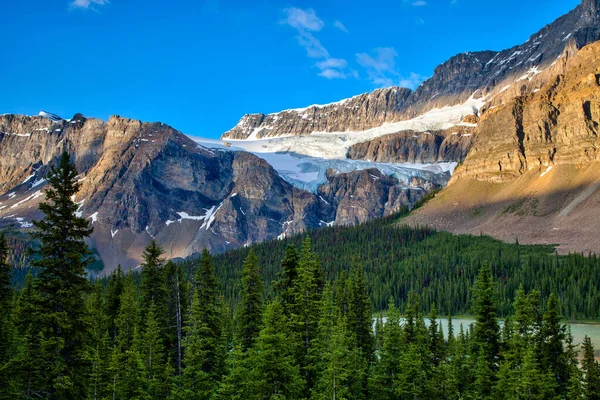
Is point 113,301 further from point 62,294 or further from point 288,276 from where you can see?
point 62,294

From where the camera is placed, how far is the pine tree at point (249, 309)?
36781 mm

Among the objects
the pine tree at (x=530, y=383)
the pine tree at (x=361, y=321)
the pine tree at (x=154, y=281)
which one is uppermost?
the pine tree at (x=154, y=281)

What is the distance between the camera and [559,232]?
175000 mm

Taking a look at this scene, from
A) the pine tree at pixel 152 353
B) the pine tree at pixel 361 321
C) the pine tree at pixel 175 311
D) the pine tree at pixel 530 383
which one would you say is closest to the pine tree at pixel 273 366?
the pine tree at pixel 152 353

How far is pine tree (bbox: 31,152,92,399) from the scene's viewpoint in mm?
24031

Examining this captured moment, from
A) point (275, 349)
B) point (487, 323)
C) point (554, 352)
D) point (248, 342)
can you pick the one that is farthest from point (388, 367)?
point (554, 352)

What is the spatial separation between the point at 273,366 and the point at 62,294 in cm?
1136

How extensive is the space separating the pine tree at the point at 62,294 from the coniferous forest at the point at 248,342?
0.21 feet

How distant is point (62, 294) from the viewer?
24.9 m

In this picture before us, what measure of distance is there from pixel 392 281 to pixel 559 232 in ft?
217

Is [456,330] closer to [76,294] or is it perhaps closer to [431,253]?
[431,253]

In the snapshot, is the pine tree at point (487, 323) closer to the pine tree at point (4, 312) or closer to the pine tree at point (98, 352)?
the pine tree at point (98, 352)

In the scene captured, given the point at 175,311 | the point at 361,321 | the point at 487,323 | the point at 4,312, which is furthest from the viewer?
the point at 361,321

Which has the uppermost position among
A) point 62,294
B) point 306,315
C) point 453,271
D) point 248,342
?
point 453,271
